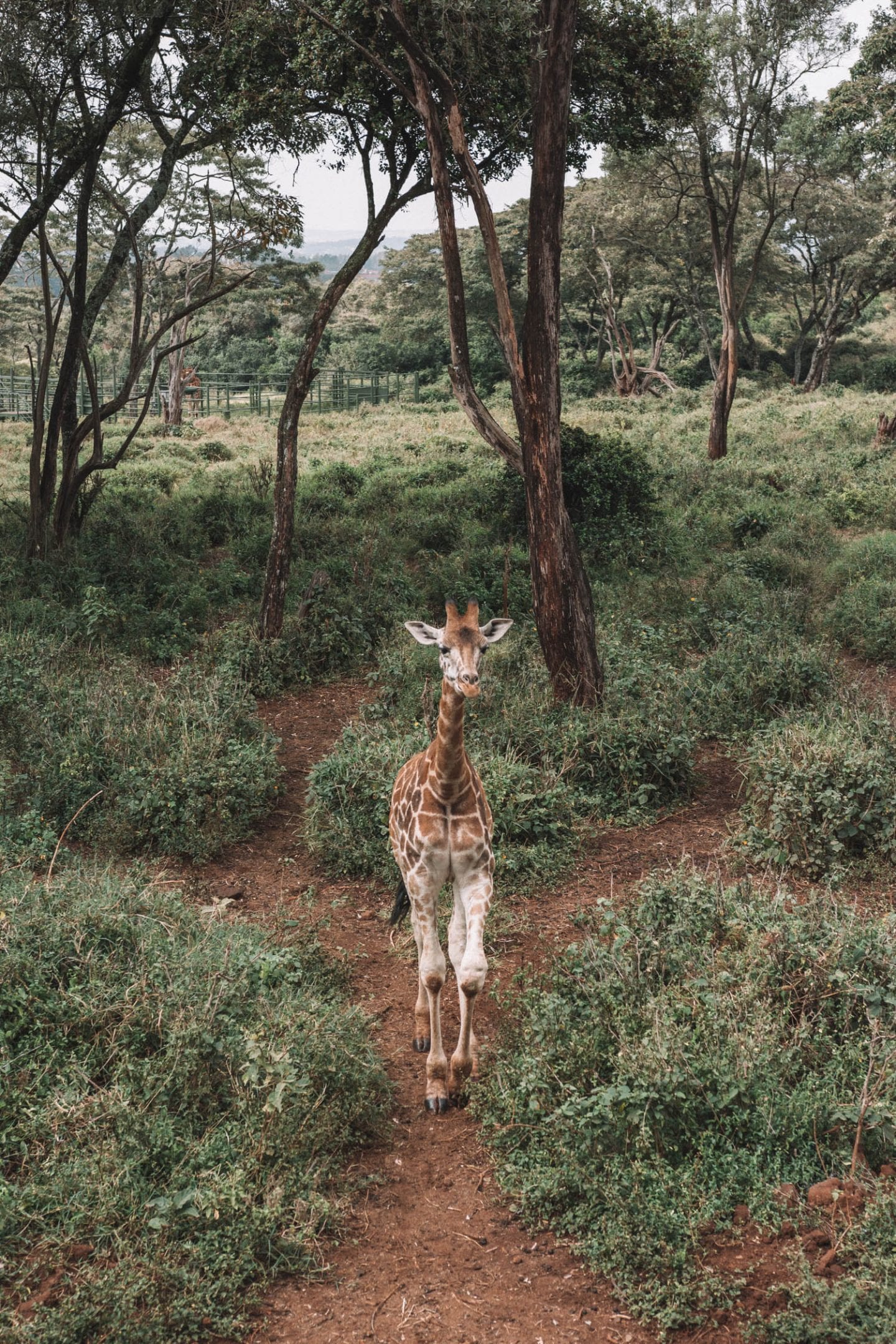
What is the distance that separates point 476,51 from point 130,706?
7866 millimetres

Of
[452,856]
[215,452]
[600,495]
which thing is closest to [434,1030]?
[452,856]

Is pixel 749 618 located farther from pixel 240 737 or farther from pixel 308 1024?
pixel 308 1024

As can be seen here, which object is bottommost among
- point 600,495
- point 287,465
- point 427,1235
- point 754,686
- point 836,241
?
point 427,1235

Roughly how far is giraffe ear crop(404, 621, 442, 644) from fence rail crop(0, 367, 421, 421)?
28948mm

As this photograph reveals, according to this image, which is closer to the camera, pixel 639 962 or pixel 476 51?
pixel 639 962

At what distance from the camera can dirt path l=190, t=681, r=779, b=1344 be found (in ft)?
13.1

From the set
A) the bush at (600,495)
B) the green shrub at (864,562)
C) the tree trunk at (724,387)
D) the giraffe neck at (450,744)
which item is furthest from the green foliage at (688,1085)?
the tree trunk at (724,387)

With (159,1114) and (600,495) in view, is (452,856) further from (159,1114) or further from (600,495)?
(600,495)

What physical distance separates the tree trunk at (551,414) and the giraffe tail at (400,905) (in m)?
3.35

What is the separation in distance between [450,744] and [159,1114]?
2175 millimetres

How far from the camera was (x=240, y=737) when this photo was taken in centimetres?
933

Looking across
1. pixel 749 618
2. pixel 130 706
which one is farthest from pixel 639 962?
pixel 749 618

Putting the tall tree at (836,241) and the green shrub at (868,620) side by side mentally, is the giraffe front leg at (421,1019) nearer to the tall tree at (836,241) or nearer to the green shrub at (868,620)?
the green shrub at (868,620)

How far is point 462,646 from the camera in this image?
5.38 metres
